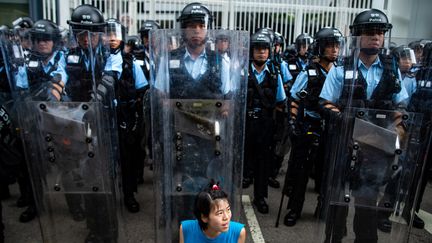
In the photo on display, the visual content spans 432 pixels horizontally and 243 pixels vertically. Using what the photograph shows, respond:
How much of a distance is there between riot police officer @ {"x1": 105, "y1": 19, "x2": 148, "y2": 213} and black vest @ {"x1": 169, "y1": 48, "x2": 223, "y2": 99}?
1.28 m

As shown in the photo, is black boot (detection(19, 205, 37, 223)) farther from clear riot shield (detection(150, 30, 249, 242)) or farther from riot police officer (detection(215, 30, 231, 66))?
riot police officer (detection(215, 30, 231, 66))

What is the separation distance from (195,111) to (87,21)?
1.75 m

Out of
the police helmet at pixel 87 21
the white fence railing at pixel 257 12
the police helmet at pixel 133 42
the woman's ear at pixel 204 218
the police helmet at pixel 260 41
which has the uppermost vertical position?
the white fence railing at pixel 257 12

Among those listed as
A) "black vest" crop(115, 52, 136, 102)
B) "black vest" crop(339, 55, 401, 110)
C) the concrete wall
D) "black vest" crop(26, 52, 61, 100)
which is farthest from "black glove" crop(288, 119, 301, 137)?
the concrete wall

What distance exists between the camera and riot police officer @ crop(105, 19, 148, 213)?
12.9ft

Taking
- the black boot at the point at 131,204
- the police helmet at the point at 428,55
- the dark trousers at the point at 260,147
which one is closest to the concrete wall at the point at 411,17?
the dark trousers at the point at 260,147

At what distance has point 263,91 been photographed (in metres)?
4.18

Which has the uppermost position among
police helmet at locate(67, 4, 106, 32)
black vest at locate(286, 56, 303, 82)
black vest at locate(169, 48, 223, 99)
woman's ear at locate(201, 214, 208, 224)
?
police helmet at locate(67, 4, 106, 32)

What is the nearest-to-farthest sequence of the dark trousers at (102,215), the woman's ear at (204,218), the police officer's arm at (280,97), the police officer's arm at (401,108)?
the woman's ear at (204,218) → the police officer's arm at (401,108) → the dark trousers at (102,215) → the police officer's arm at (280,97)

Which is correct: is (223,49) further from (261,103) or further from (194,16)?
(261,103)

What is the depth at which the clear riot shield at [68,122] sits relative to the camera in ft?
8.78

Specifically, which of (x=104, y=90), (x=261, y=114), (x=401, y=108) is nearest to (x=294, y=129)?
(x=261, y=114)

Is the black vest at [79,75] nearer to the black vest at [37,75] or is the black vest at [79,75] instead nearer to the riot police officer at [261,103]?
the black vest at [37,75]

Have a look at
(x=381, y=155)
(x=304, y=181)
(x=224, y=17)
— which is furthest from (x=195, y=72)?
(x=224, y=17)
